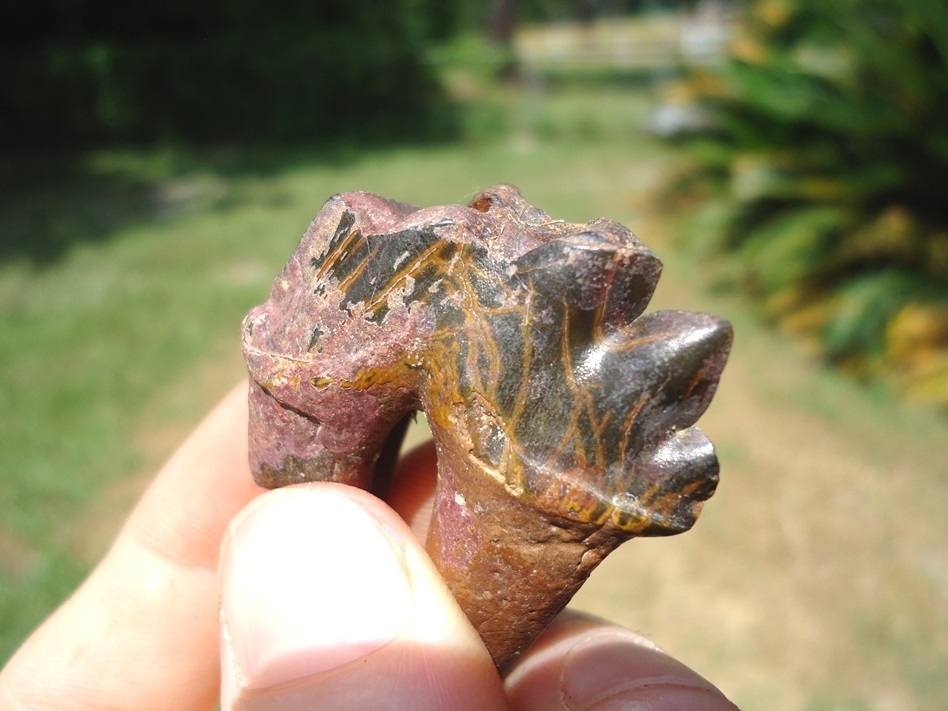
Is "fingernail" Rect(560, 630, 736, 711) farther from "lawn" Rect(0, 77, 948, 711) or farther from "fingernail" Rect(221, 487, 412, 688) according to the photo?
"lawn" Rect(0, 77, 948, 711)

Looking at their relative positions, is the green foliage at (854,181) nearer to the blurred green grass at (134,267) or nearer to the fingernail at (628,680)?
the blurred green grass at (134,267)

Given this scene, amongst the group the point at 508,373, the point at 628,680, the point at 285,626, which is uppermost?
the point at 508,373

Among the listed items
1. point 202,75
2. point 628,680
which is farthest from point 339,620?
point 202,75

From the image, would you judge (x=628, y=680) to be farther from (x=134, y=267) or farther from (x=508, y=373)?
(x=134, y=267)

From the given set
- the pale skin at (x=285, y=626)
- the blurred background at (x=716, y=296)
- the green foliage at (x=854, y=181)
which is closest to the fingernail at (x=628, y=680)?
the pale skin at (x=285, y=626)

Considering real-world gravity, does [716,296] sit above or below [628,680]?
below

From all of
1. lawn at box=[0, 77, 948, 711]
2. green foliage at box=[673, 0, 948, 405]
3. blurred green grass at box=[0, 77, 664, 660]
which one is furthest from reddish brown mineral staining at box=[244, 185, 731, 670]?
green foliage at box=[673, 0, 948, 405]
